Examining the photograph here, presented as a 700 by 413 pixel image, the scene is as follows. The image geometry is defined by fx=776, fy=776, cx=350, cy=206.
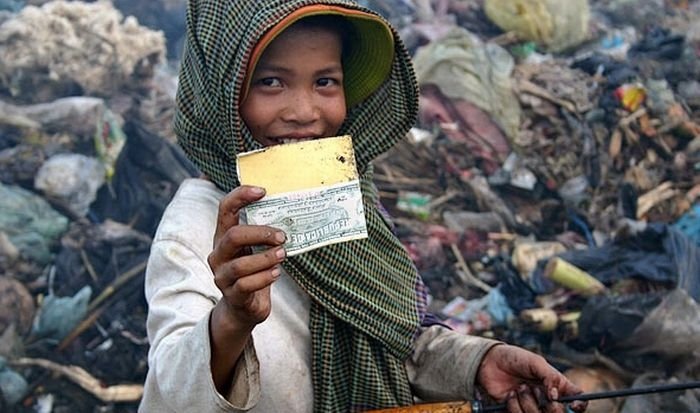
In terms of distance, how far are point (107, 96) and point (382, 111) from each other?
86.3 inches

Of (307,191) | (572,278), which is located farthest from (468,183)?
(307,191)

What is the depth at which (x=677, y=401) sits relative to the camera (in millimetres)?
2992

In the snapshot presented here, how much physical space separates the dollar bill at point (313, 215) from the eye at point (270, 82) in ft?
1.07

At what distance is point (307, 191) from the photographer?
137cm

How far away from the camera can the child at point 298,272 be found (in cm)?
137

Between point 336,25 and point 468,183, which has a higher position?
point 336,25

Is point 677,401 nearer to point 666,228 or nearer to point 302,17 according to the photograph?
point 666,228

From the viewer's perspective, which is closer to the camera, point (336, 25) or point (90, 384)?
point (336, 25)

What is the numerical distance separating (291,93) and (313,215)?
0.35 meters

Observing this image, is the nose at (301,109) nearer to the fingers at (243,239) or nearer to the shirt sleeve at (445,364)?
the fingers at (243,239)

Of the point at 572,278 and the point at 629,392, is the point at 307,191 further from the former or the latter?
the point at 572,278

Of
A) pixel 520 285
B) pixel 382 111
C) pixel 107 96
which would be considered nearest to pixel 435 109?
pixel 520 285

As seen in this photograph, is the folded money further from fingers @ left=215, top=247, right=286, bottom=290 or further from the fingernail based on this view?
the fingernail

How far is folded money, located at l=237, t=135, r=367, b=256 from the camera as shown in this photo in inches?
52.7
